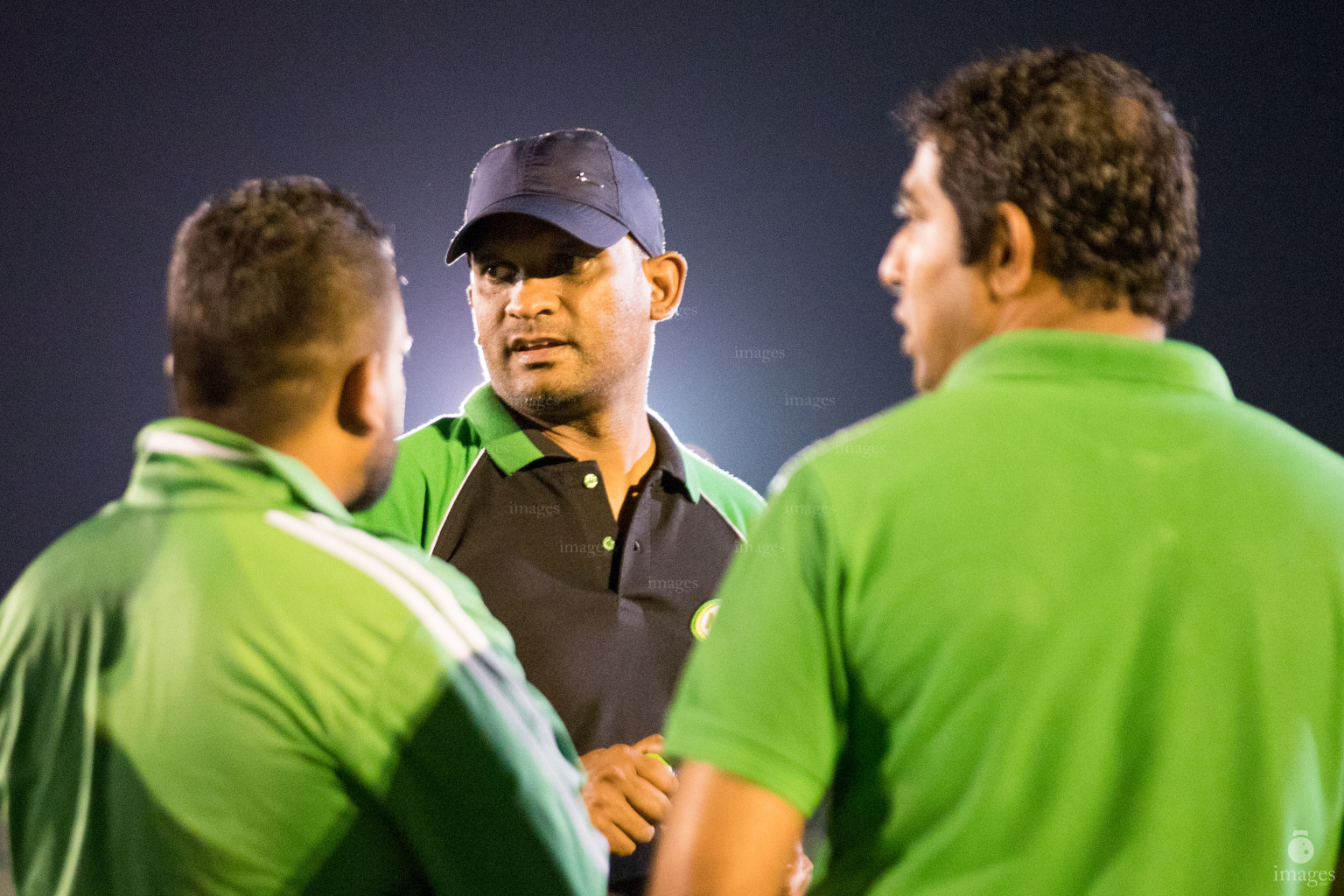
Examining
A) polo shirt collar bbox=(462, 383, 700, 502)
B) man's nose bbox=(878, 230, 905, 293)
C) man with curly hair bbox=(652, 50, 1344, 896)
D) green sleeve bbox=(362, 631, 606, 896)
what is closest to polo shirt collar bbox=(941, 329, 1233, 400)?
man with curly hair bbox=(652, 50, 1344, 896)

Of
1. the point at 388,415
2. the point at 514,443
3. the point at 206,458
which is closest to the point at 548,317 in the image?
the point at 514,443

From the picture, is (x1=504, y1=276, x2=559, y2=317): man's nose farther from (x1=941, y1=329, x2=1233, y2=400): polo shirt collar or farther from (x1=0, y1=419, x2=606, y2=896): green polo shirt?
(x1=941, y1=329, x2=1233, y2=400): polo shirt collar

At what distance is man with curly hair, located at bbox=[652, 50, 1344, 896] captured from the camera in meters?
0.58

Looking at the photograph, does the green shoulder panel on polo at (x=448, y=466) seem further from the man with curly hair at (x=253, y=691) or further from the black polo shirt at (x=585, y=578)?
the man with curly hair at (x=253, y=691)

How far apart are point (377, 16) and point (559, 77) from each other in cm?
59

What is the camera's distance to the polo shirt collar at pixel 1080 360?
0.65 metres

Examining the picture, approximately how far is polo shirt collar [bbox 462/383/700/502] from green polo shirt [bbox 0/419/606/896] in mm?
636

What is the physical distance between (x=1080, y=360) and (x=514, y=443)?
85 centimetres

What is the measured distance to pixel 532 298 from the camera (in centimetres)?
139

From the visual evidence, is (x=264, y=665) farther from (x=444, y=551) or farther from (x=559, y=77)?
(x=559, y=77)

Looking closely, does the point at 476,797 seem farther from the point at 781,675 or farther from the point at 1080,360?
the point at 1080,360

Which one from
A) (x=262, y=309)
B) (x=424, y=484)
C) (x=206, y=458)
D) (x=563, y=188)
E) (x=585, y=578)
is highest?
(x=563, y=188)

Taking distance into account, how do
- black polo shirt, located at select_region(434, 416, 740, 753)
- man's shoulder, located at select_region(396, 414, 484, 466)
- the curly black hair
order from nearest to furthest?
1. the curly black hair
2. black polo shirt, located at select_region(434, 416, 740, 753)
3. man's shoulder, located at select_region(396, 414, 484, 466)

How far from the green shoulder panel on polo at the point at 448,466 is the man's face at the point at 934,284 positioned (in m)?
0.69
